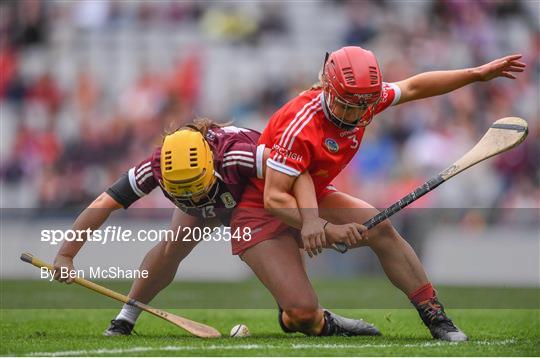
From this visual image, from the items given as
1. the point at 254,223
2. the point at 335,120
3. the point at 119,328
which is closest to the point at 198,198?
the point at 254,223

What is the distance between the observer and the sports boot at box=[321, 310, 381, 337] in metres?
7.59

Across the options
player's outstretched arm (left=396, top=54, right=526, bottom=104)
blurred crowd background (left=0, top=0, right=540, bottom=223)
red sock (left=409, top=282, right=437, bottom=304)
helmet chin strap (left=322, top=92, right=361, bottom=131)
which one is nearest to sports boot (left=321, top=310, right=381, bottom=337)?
red sock (left=409, top=282, right=437, bottom=304)

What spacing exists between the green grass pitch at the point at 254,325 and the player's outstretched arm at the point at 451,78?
1.55 m

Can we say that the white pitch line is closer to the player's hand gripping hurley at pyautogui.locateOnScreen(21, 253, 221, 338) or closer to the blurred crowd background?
the player's hand gripping hurley at pyautogui.locateOnScreen(21, 253, 221, 338)

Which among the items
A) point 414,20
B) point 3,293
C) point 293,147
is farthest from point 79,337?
point 414,20

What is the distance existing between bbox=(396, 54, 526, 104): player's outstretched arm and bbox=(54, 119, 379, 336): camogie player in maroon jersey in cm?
104

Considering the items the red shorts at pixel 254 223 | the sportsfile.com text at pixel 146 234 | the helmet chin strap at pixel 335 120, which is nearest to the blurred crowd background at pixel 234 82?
the sportsfile.com text at pixel 146 234

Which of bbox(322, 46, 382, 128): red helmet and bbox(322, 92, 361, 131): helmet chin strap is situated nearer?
bbox(322, 46, 382, 128): red helmet

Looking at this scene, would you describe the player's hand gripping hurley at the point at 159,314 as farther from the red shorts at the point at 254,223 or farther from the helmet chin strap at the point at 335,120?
the helmet chin strap at the point at 335,120

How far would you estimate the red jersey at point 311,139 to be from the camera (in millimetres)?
7012

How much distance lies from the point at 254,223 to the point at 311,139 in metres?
0.84

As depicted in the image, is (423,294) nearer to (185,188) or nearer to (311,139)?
(311,139)

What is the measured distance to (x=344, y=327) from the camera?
7.64 metres

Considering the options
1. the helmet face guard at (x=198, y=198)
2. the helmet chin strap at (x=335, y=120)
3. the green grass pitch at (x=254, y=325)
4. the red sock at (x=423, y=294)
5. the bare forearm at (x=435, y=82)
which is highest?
the bare forearm at (x=435, y=82)
